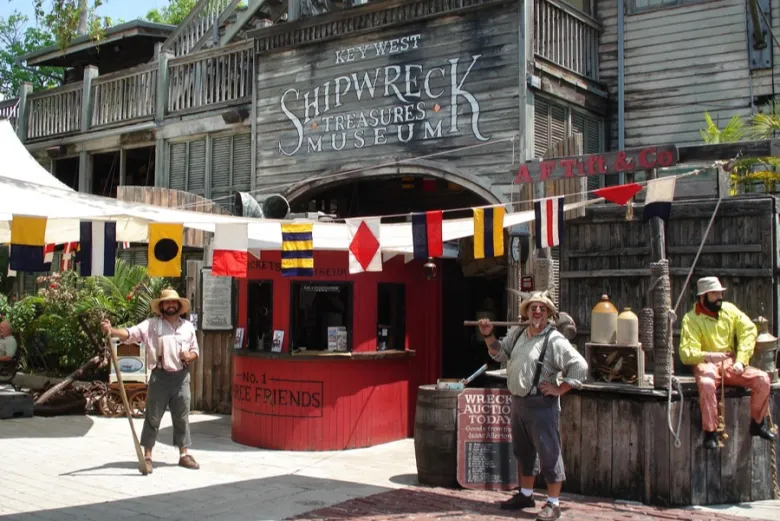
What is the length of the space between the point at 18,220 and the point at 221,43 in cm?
1045

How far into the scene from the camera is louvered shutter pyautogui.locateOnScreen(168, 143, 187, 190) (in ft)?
53.0

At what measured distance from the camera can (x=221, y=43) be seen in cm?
1672

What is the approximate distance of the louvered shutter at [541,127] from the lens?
38.8 ft

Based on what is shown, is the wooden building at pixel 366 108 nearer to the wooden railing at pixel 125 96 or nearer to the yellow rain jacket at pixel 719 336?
the wooden railing at pixel 125 96

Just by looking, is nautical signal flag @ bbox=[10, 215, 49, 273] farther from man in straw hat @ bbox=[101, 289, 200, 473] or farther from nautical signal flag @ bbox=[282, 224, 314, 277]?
nautical signal flag @ bbox=[282, 224, 314, 277]

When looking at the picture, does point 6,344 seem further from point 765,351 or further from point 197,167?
point 765,351

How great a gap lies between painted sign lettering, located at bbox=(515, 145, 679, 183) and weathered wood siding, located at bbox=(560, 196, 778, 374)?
4.84ft

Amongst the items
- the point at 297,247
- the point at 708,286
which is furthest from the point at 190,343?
the point at 708,286

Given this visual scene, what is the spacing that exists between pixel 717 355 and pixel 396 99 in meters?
6.74

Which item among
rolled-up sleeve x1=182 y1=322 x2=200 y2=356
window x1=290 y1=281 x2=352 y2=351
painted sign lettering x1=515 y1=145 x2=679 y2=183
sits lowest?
rolled-up sleeve x1=182 y1=322 x2=200 y2=356

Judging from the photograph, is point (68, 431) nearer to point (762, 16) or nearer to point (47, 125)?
point (47, 125)

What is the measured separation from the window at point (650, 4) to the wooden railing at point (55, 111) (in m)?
11.2

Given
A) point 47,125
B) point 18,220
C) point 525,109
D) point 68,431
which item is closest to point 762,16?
point 525,109

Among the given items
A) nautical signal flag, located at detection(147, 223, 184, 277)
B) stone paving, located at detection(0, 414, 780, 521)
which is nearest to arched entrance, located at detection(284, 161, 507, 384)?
stone paving, located at detection(0, 414, 780, 521)
